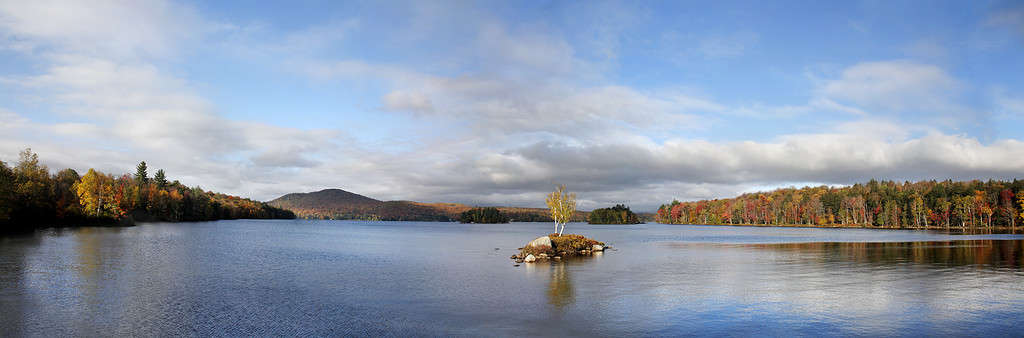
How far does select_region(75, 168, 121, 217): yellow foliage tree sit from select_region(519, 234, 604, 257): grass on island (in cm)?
11435

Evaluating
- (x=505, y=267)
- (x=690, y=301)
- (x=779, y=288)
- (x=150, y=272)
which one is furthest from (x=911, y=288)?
(x=150, y=272)

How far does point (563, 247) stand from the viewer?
2240 inches

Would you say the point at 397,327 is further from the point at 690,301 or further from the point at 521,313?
the point at 690,301

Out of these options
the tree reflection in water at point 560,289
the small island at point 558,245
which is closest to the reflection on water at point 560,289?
the tree reflection in water at point 560,289

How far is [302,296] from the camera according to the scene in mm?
27672

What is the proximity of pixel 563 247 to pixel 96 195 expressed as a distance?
122229mm

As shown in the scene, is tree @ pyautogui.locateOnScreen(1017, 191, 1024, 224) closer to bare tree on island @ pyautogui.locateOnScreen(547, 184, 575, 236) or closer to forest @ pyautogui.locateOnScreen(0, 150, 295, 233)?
bare tree on island @ pyautogui.locateOnScreen(547, 184, 575, 236)

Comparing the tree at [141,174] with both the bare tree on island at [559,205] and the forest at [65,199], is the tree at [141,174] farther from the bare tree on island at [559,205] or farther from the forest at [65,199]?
the bare tree on island at [559,205]

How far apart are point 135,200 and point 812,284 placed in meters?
178

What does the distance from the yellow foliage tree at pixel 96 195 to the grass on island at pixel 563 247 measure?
114 metres

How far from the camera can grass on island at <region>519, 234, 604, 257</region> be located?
2060 inches

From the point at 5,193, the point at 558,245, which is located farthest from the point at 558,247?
the point at 5,193

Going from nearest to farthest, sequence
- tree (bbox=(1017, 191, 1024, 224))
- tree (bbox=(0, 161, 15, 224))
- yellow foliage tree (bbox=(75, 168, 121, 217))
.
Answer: tree (bbox=(0, 161, 15, 224)), yellow foliage tree (bbox=(75, 168, 121, 217)), tree (bbox=(1017, 191, 1024, 224))

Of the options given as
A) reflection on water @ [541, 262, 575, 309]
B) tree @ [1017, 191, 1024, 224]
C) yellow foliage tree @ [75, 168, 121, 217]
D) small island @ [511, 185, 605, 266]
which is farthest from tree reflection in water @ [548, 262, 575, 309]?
tree @ [1017, 191, 1024, 224]
